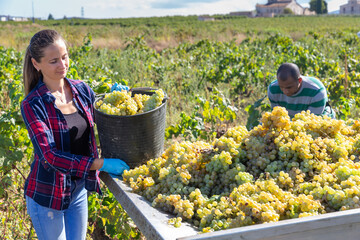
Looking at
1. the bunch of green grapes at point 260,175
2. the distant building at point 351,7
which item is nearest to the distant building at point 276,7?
the distant building at point 351,7

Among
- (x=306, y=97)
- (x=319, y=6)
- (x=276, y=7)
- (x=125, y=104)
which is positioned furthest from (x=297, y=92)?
(x=319, y=6)

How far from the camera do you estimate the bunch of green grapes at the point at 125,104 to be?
6.97ft

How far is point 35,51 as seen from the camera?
207 centimetres

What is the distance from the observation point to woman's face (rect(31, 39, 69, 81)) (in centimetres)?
205

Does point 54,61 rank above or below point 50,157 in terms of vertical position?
above

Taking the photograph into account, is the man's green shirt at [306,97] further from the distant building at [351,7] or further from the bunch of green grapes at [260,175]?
the distant building at [351,7]

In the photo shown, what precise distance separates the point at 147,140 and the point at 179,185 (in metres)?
0.47

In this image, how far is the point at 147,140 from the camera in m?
2.20

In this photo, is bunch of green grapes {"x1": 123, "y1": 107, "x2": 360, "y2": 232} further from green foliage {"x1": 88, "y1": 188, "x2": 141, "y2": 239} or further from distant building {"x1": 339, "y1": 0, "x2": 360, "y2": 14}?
distant building {"x1": 339, "y1": 0, "x2": 360, "y2": 14}

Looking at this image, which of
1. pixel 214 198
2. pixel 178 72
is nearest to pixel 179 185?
pixel 214 198

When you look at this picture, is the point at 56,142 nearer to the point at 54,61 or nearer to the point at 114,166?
the point at 114,166

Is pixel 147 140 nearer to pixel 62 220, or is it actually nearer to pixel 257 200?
pixel 62 220

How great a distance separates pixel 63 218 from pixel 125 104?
2.80ft

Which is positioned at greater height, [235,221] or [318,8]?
[318,8]
